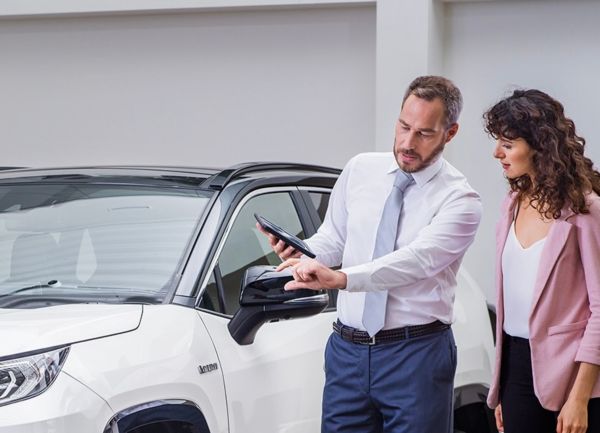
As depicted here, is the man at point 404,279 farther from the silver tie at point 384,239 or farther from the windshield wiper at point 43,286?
the windshield wiper at point 43,286

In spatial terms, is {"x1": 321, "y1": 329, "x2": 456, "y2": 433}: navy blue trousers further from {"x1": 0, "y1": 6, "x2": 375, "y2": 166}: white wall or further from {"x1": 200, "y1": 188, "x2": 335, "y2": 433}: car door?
{"x1": 0, "y1": 6, "x2": 375, "y2": 166}: white wall

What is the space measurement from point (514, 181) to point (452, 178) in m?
0.32

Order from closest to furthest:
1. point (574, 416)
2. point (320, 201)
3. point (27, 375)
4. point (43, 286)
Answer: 1. point (27, 375)
2. point (574, 416)
3. point (43, 286)
4. point (320, 201)

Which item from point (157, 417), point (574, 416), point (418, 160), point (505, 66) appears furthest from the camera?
point (505, 66)

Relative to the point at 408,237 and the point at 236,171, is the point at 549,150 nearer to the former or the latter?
the point at 408,237

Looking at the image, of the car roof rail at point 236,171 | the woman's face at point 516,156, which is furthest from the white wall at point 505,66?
the woman's face at point 516,156

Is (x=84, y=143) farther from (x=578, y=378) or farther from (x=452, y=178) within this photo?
(x=578, y=378)

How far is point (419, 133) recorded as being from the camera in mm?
4055

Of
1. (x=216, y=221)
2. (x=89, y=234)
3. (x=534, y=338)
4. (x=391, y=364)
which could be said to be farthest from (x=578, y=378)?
(x=89, y=234)

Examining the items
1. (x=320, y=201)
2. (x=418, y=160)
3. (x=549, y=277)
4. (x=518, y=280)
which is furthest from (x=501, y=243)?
(x=320, y=201)

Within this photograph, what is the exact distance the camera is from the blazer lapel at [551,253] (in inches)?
145

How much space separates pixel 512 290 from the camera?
3840 mm

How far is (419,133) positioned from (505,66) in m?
5.64

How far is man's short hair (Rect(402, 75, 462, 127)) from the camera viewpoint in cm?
408
